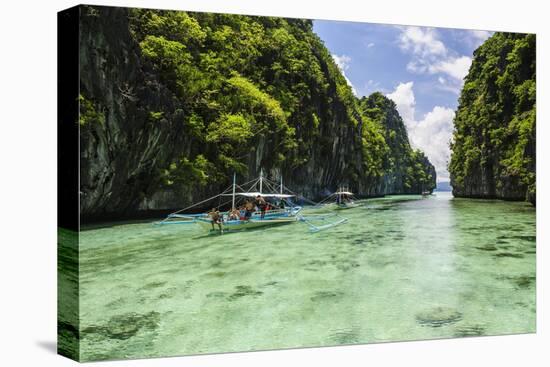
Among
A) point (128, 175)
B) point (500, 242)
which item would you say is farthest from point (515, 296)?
point (128, 175)

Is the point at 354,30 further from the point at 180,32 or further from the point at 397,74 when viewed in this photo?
the point at 180,32

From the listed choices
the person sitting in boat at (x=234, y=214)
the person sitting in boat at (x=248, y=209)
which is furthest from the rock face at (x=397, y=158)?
the person sitting in boat at (x=234, y=214)

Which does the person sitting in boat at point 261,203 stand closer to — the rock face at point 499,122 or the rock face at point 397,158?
the rock face at point 397,158

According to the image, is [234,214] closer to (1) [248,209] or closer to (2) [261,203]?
(1) [248,209]

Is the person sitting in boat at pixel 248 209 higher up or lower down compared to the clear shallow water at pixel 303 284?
higher up

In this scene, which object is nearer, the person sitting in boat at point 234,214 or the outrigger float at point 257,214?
the outrigger float at point 257,214

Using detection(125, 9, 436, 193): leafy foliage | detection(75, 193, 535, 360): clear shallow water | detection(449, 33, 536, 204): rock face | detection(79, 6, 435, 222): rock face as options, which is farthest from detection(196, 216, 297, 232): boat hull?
detection(449, 33, 536, 204): rock face

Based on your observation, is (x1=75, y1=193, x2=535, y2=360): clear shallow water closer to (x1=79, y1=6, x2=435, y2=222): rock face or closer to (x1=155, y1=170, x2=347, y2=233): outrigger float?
(x1=155, y1=170, x2=347, y2=233): outrigger float

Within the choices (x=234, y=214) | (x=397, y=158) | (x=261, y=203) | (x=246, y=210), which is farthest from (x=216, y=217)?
(x=397, y=158)
